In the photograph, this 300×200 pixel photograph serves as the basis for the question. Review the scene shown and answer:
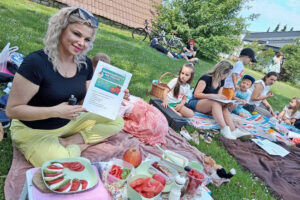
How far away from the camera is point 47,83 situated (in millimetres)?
1909

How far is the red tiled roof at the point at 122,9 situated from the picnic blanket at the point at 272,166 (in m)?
12.0

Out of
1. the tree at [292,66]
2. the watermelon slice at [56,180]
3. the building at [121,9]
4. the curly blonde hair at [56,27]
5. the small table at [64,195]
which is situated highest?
the tree at [292,66]

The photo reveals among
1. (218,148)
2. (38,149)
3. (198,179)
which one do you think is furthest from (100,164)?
(218,148)

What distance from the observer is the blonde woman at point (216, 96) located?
4.58m

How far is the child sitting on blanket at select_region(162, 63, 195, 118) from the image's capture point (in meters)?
4.51

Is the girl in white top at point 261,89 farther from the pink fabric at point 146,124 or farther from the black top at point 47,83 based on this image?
the black top at point 47,83

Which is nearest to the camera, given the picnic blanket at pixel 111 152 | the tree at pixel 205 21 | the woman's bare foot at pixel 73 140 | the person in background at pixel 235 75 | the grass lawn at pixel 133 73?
the picnic blanket at pixel 111 152

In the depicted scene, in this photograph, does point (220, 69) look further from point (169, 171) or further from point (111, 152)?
point (169, 171)

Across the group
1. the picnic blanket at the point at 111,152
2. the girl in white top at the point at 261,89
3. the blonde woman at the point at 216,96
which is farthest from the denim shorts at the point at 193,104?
the girl in white top at the point at 261,89

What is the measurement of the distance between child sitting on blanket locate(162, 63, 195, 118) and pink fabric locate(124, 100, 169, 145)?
3.15 ft

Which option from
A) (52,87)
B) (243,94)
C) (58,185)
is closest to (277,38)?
(243,94)

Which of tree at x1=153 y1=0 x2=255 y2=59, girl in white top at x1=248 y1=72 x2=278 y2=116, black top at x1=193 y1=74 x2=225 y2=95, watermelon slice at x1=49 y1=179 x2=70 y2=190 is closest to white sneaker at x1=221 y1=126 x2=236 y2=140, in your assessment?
black top at x1=193 y1=74 x2=225 y2=95

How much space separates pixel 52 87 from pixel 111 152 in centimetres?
125

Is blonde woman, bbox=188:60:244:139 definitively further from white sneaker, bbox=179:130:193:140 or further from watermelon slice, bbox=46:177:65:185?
watermelon slice, bbox=46:177:65:185
